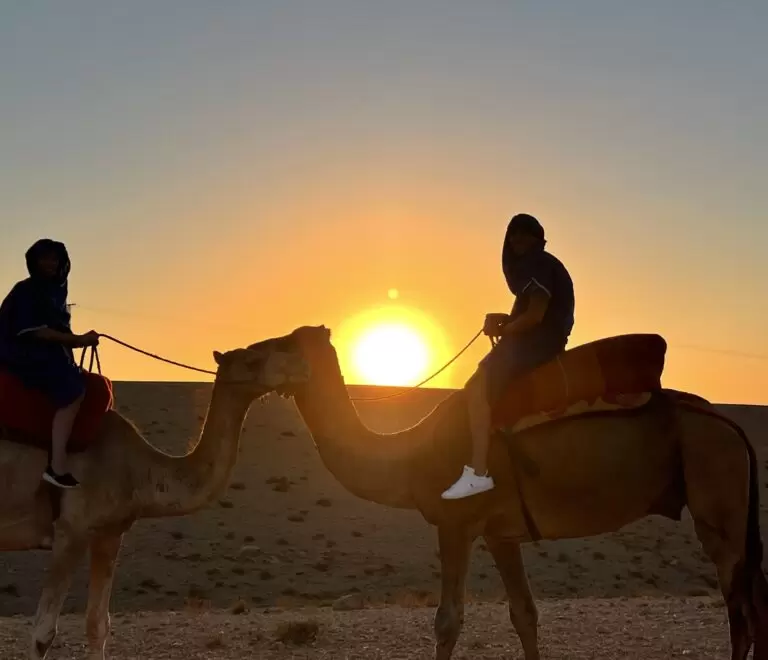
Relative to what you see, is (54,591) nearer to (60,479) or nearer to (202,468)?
(60,479)

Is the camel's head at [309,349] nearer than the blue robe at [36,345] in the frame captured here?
No

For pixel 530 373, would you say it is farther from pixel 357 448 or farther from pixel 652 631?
pixel 652 631

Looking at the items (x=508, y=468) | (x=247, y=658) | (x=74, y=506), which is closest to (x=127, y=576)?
(x=247, y=658)

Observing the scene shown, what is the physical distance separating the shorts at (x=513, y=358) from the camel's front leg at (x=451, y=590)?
113 centimetres

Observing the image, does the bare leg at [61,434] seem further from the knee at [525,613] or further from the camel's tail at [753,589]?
the camel's tail at [753,589]

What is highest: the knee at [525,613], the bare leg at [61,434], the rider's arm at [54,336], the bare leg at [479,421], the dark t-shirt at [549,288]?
the dark t-shirt at [549,288]

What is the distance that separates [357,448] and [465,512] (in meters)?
1.17

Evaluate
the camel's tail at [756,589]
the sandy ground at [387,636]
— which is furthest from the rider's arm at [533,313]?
the sandy ground at [387,636]

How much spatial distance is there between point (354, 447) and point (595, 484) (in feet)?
6.81

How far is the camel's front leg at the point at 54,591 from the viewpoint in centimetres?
718

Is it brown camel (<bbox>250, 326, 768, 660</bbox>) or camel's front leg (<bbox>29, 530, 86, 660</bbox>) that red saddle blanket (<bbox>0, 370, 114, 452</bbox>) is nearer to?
camel's front leg (<bbox>29, 530, 86, 660</bbox>)

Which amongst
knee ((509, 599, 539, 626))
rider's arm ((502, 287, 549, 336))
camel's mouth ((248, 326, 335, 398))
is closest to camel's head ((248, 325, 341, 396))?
camel's mouth ((248, 326, 335, 398))

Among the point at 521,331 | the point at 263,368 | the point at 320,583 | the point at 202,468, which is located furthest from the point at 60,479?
the point at 320,583

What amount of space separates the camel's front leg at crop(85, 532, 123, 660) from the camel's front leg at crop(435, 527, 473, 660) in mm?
2809
